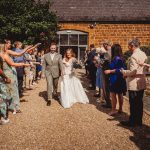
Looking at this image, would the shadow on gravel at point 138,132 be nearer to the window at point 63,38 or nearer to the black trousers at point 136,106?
the black trousers at point 136,106

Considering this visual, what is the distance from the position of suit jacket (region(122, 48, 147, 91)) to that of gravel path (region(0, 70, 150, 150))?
1.00 metres

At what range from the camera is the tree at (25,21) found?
22.5m

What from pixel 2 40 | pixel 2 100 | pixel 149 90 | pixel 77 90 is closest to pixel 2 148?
pixel 2 100

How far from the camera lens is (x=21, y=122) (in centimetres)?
885

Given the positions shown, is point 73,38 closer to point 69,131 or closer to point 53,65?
point 53,65

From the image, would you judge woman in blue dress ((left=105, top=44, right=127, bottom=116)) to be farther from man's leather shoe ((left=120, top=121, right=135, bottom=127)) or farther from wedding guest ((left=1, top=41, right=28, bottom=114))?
wedding guest ((left=1, top=41, right=28, bottom=114))

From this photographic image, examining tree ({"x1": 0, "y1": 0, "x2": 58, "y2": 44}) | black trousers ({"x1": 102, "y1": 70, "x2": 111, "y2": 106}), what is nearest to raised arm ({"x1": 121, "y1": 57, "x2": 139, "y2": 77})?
black trousers ({"x1": 102, "y1": 70, "x2": 111, "y2": 106})

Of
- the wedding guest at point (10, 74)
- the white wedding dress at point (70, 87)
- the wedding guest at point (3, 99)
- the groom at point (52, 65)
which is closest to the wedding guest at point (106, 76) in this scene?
the white wedding dress at point (70, 87)

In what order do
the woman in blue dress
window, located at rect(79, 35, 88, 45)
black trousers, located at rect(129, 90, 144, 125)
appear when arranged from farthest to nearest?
1. window, located at rect(79, 35, 88, 45)
2. the woman in blue dress
3. black trousers, located at rect(129, 90, 144, 125)

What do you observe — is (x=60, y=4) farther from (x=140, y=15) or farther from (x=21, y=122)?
(x=21, y=122)

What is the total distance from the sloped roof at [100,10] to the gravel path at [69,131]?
1630 centimetres

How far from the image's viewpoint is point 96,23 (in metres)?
26.2

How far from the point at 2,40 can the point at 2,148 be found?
16.9 m

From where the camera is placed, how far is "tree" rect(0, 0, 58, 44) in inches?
886
